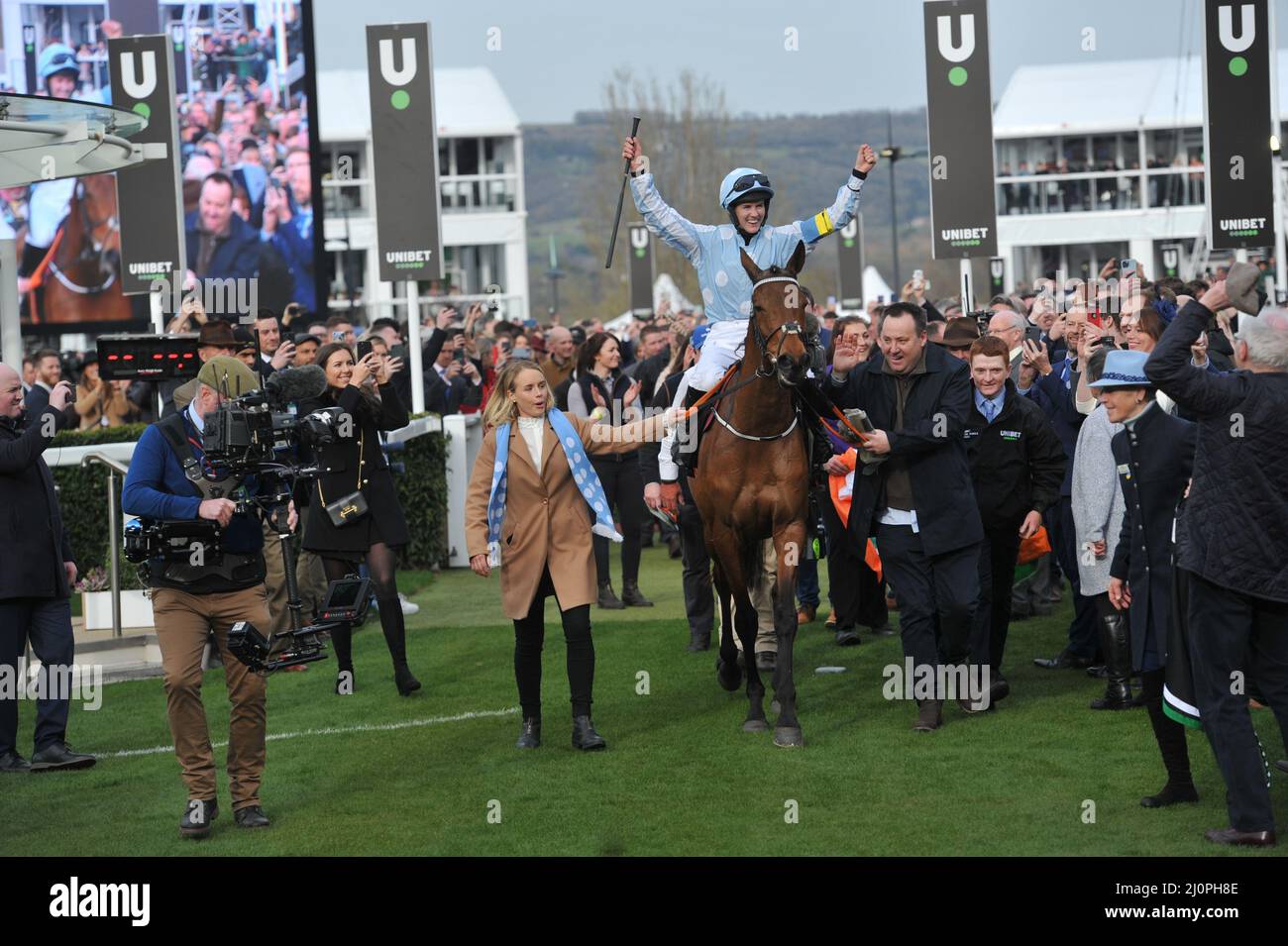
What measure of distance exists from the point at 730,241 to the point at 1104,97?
52.0 meters

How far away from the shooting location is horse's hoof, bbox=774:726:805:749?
27.8 ft

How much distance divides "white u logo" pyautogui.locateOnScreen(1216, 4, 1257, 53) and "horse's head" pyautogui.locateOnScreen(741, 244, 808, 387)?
7.83m

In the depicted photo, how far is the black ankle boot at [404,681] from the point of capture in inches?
407

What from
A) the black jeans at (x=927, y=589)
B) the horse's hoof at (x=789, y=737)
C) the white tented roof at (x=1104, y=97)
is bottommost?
the horse's hoof at (x=789, y=737)

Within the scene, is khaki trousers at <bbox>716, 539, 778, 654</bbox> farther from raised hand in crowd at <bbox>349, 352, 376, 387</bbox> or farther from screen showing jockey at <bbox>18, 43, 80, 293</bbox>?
screen showing jockey at <bbox>18, 43, 80, 293</bbox>

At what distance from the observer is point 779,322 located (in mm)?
8281

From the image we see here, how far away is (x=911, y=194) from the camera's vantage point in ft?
627

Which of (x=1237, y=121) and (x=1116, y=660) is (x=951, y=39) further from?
(x=1116, y=660)

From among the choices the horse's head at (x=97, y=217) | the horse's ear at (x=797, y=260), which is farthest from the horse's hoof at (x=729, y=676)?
the horse's head at (x=97, y=217)

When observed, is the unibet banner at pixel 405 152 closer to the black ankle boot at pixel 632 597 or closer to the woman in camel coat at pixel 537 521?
the black ankle boot at pixel 632 597

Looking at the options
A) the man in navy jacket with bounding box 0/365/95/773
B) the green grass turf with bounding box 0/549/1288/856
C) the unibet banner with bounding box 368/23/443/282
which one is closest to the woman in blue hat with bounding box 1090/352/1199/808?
the green grass turf with bounding box 0/549/1288/856

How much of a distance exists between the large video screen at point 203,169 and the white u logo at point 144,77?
11319 mm

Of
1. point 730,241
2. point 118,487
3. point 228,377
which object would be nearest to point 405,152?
point 118,487
